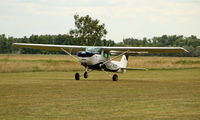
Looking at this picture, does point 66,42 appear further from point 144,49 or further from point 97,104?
point 97,104

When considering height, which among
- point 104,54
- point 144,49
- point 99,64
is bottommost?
point 99,64

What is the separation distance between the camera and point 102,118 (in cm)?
1373

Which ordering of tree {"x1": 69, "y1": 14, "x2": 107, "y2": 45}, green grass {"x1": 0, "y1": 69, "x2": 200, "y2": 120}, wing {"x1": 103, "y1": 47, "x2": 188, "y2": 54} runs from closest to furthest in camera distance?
1. green grass {"x1": 0, "y1": 69, "x2": 200, "y2": 120}
2. wing {"x1": 103, "y1": 47, "x2": 188, "y2": 54}
3. tree {"x1": 69, "y1": 14, "x2": 107, "y2": 45}

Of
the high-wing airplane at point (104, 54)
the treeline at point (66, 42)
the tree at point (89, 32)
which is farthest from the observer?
the treeline at point (66, 42)

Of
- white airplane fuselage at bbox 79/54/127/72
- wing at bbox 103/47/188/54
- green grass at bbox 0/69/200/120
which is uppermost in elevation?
wing at bbox 103/47/188/54

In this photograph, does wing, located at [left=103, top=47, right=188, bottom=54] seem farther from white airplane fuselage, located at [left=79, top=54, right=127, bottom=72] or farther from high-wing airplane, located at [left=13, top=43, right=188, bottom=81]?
white airplane fuselage, located at [left=79, top=54, right=127, bottom=72]

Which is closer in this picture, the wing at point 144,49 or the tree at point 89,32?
the wing at point 144,49

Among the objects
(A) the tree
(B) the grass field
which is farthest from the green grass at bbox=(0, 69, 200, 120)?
(A) the tree

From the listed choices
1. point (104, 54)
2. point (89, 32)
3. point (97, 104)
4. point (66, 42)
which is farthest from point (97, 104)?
point (66, 42)

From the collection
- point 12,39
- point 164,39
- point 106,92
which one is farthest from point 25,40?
point 106,92

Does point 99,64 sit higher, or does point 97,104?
point 99,64

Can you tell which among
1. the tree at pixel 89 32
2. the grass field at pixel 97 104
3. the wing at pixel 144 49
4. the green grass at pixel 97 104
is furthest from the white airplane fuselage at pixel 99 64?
the tree at pixel 89 32

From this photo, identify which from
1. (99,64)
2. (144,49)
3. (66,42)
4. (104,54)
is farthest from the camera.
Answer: (66,42)

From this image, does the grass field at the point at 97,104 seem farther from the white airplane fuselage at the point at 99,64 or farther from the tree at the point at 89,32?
the tree at the point at 89,32
